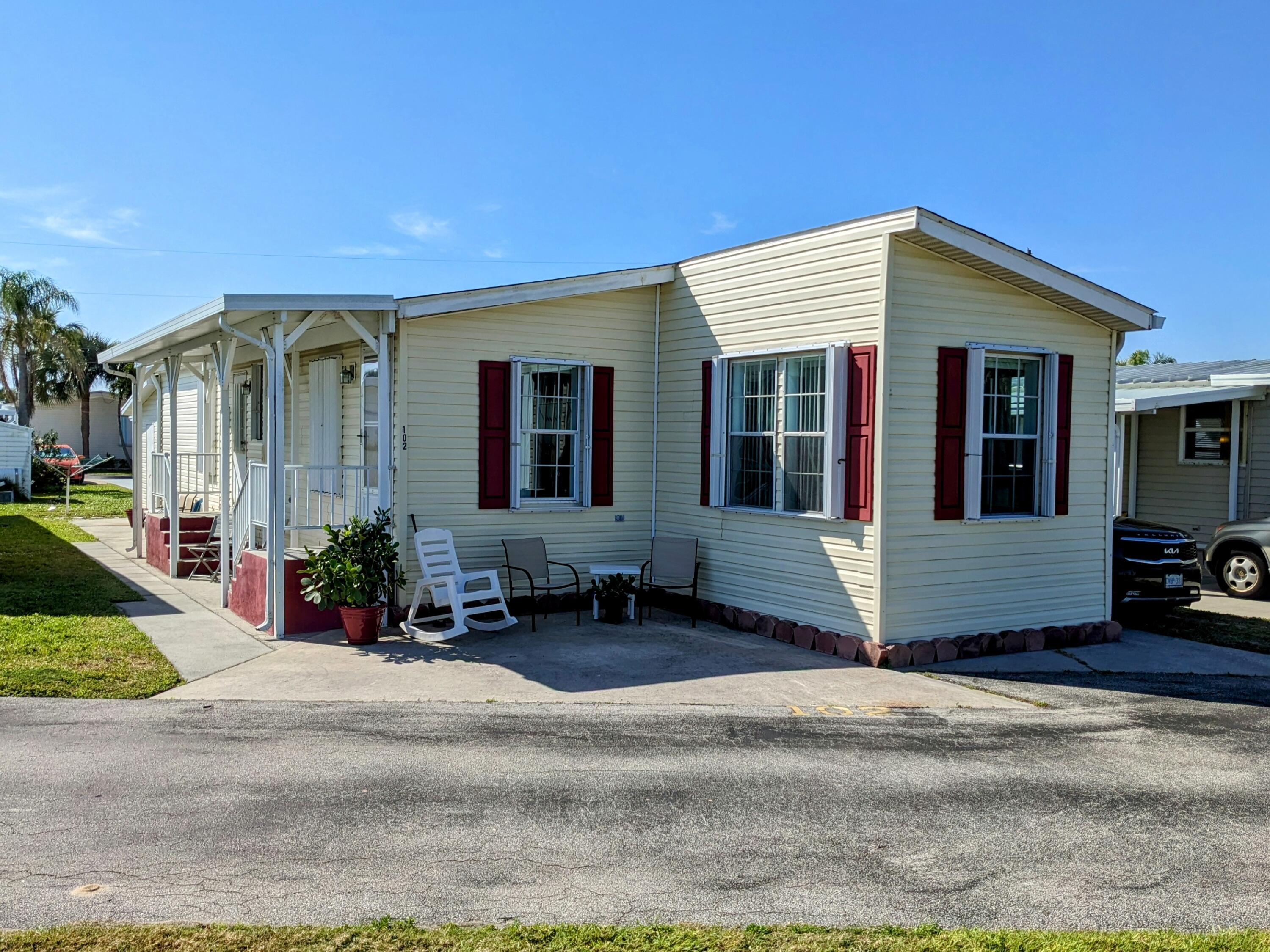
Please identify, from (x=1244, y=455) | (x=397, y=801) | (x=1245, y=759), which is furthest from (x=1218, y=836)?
(x=1244, y=455)

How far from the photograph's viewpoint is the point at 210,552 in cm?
1261

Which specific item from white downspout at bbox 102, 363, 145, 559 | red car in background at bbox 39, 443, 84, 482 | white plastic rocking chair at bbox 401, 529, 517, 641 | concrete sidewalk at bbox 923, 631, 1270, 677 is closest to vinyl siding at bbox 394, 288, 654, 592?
white plastic rocking chair at bbox 401, 529, 517, 641

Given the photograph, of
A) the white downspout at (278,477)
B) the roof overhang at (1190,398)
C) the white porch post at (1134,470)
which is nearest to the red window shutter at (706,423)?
the white downspout at (278,477)

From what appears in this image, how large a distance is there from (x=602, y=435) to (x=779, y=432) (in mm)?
1989

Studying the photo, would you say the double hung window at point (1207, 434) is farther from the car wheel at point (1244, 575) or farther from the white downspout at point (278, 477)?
the white downspout at point (278, 477)

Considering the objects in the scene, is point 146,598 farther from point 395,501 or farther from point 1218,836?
point 1218,836

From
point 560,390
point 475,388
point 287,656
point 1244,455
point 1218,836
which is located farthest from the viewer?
point 1244,455

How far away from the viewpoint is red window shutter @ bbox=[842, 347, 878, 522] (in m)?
8.06

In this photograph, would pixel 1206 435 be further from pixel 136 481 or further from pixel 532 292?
pixel 136 481

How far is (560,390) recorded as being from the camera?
1009 centimetres

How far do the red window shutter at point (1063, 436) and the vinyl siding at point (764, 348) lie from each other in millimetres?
2058

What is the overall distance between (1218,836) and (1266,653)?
16.9ft

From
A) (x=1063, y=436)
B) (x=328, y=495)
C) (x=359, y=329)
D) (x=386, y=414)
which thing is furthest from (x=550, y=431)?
(x=1063, y=436)

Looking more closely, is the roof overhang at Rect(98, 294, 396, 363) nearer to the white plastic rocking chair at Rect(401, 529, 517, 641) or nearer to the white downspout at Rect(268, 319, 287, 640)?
the white downspout at Rect(268, 319, 287, 640)
